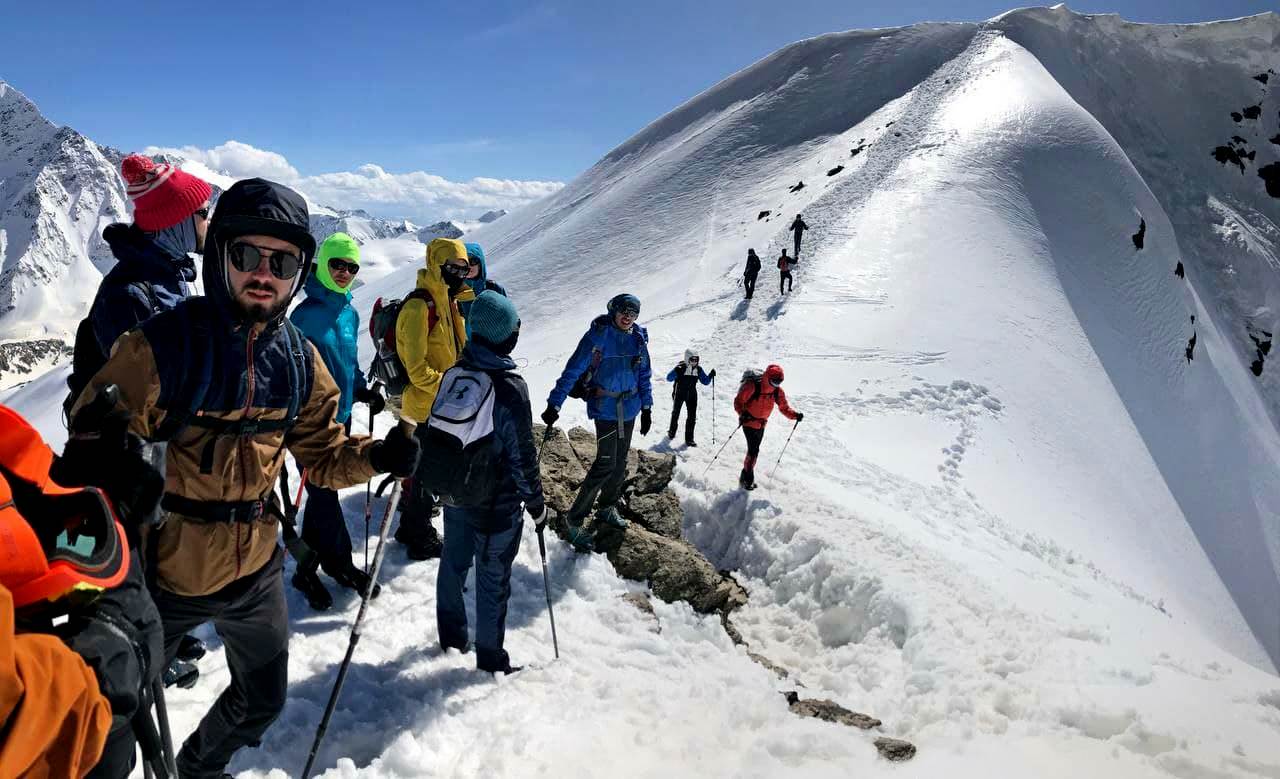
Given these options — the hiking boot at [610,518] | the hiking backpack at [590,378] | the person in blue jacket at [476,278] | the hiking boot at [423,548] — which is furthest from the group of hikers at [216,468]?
the hiking boot at [610,518]

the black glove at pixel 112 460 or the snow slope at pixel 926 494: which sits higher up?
the black glove at pixel 112 460

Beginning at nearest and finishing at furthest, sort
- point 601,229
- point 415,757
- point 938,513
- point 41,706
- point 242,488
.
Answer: point 41,706 → point 242,488 → point 415,757 → point 938,513 → point 601,229

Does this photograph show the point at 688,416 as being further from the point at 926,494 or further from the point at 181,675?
the point at 181,675

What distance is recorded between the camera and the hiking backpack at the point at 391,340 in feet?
18.3

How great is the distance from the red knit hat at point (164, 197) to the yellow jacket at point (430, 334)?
1739mm

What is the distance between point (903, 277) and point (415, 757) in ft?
83.8

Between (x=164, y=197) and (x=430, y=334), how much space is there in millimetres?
2167

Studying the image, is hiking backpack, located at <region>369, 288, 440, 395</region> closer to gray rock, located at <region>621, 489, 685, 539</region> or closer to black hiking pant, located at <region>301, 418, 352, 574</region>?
black hiking pant, located at <region>301, 418, 352, 574</region>

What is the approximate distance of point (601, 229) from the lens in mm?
46375

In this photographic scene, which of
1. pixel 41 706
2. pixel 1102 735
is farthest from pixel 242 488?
pixel 1102 735

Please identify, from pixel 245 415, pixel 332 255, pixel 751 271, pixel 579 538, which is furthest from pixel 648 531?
pixel 751 271

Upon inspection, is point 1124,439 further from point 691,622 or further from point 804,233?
point 691,622

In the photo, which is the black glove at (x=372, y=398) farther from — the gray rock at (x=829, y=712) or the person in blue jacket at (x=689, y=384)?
the person in blue jacket at (x=689, y=384)

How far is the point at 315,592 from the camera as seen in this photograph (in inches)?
207
